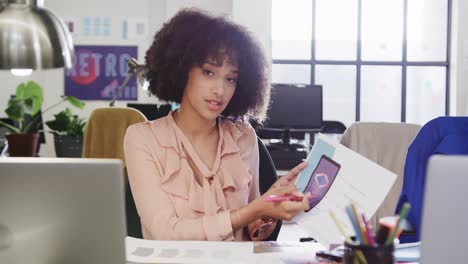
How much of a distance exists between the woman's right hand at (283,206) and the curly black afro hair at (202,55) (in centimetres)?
49

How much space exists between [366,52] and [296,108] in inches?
92.5

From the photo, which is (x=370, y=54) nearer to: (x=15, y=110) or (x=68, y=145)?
(x=68, y=145)

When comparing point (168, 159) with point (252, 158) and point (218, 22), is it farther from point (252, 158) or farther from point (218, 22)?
point (218, 22)

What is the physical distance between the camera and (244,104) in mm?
2033

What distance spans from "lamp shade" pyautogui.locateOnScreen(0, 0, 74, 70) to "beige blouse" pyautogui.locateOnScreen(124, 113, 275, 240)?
14.0 inches

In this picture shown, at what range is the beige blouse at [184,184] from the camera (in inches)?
64.3

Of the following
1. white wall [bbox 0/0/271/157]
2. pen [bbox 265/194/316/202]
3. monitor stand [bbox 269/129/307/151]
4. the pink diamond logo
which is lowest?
monitor stand [bbox 269/129/307/151]

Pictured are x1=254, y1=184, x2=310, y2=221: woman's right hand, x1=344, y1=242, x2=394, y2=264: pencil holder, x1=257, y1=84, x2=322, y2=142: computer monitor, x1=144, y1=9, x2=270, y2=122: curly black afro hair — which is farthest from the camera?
x1=257, y1=84, x2=322, y2=142: computer monitor

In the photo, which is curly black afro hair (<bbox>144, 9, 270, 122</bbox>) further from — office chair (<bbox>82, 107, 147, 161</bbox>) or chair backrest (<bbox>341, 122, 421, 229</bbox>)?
office chair (<bbox>82, 107, 147, 161</bbox>)

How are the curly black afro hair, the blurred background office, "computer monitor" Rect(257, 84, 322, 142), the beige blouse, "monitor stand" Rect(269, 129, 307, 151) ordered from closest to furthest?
the beige blouse, the curly black afro hair, "monitor stand" Rect(269, 129, 307, 151), "computer monitor" Rect(257, 84, 322, 142), the blurred background office

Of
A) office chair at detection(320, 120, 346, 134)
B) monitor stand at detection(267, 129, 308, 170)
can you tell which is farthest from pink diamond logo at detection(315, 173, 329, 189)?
office chair at detection(320, 120, 346, 134)

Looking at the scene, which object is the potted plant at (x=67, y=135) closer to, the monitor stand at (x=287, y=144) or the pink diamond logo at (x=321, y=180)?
the monitor stand at (x=287, y=144)

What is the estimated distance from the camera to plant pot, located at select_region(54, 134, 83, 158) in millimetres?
4707

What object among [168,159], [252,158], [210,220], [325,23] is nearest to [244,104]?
[252,158]
